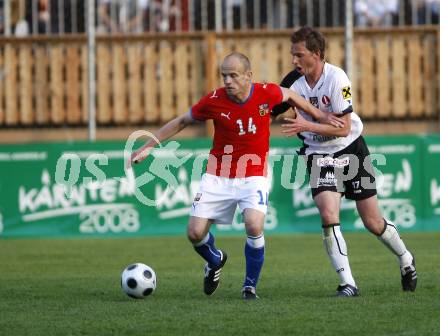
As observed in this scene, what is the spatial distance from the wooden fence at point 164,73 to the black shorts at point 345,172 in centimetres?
1063

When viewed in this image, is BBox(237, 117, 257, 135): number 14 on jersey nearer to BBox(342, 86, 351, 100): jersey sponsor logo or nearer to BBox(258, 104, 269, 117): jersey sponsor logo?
BBox(258, 104, 269, 117): jersey sponsor logo

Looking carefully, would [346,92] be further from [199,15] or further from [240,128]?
[199,15]

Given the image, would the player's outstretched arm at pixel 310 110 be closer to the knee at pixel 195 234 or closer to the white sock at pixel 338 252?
the white sock at pixel 338 252

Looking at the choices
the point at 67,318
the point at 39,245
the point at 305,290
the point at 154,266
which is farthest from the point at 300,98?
the point at 39,245

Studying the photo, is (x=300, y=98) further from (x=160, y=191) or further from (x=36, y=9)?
(x=36, y=9)

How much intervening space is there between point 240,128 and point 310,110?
64 centimetres

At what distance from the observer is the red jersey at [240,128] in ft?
32.2

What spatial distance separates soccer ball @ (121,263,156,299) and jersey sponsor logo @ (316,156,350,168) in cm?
185

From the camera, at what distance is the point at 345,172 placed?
10109 millimetres

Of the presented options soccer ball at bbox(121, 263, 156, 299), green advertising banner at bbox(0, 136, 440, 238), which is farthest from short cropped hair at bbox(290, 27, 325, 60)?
green advertising banner at bbox(0, 136, 440, 238)

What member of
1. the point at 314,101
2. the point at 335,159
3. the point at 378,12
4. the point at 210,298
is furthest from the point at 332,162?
the point at 378,12

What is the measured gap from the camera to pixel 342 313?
858 cm

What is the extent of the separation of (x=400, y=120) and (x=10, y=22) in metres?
7.63

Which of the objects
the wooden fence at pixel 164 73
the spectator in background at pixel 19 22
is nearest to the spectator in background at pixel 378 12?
the wooden fence at pixel 164 73
